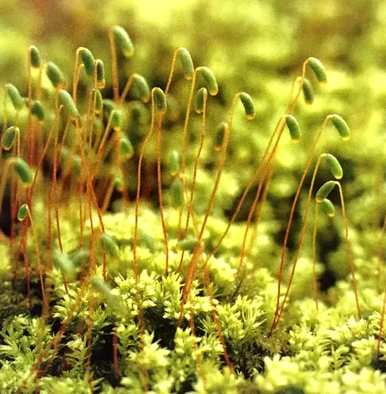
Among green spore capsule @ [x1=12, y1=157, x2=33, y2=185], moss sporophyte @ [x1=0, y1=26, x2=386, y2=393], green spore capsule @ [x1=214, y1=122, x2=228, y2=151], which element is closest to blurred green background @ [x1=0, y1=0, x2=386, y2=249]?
moss sporophyte @ [x1=0, y1=26, x2=386, y2=393]

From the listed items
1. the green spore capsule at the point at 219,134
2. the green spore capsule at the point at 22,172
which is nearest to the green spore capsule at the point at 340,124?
the green spore capsule at the point at 219,134

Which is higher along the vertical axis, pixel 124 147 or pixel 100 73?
pixel 100 73

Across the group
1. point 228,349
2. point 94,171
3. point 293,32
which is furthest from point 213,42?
point 228,349

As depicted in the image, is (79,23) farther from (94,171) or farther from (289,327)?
(289,327)

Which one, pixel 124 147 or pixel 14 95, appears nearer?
pixel 14 95

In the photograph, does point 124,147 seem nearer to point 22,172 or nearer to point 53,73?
point 53,73

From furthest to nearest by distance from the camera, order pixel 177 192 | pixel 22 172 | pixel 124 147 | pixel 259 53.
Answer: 1. pixel 259 53
2. pixel 124 147
3. pixel 177 192
4. pixel 22 172

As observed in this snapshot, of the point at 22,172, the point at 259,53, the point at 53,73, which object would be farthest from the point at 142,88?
the point at 259,53

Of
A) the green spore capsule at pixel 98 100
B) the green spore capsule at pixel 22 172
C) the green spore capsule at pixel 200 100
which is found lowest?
the green spore capsule at pixel 22 172

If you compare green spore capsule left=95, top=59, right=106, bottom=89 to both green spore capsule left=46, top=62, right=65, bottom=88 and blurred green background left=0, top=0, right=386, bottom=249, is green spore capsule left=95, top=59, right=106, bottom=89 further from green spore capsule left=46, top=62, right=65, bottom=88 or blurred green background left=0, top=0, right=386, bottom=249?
blurred green background left=0, top=0, right=386, bottom=249

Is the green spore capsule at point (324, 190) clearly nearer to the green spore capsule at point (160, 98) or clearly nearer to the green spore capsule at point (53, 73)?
the green spore capsule at point (160, 98)

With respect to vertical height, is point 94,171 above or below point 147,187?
above
